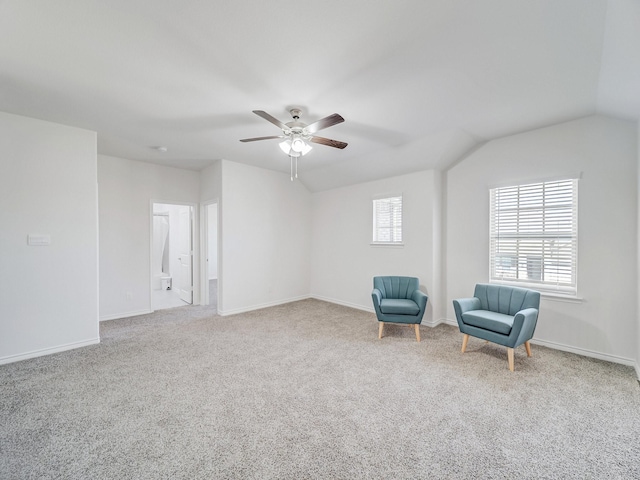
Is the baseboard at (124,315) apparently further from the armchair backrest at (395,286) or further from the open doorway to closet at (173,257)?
the armchair backrest at (395,286)

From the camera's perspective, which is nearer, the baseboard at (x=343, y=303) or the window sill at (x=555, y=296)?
the window sill at (x=555, y=296)

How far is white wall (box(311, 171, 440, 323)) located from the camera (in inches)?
168

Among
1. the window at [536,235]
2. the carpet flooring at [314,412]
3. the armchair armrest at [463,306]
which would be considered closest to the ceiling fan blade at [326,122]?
the carpet flooring at [314,412]

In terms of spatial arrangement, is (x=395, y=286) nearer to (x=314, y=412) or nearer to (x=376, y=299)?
(x=376, y=299)

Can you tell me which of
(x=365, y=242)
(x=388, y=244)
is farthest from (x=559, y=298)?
(x=365, y=242)

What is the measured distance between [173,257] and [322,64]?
608 cm

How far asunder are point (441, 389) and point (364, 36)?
114 inches

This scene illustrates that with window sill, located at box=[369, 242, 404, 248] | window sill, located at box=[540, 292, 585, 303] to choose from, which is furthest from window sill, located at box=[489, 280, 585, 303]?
window sill, located at box=[369, 242, 404, 248]

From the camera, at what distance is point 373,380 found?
2.62m

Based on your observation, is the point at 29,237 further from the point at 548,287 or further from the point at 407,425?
the point at 548,287

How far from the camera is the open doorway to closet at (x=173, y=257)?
557cm

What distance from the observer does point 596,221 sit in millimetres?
3068

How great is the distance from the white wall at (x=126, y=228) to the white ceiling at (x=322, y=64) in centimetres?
134

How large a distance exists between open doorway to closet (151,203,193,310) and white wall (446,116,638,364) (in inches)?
226
